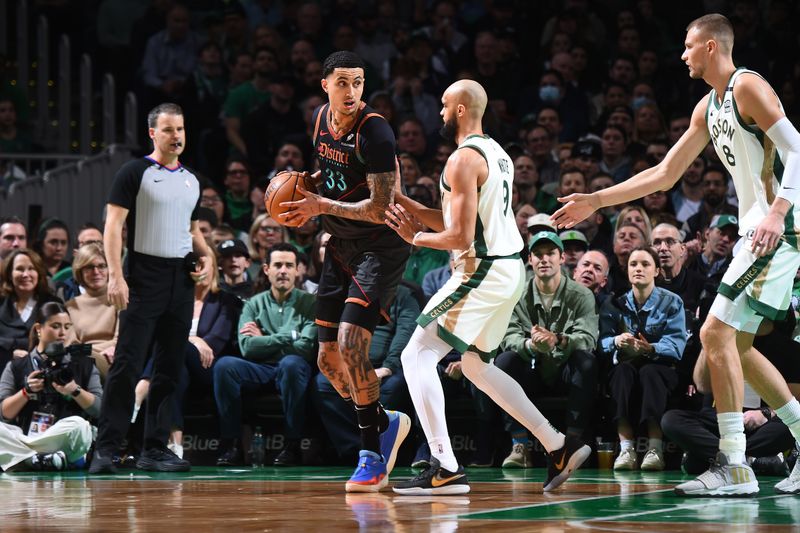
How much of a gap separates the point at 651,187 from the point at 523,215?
4.06m

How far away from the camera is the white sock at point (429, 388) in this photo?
6316 millimetres

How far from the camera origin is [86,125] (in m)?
13.2

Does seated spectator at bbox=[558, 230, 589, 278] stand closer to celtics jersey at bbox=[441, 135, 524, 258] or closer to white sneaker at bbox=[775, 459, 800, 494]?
celtics jersey at bbox=[441, 135, 524, 258]

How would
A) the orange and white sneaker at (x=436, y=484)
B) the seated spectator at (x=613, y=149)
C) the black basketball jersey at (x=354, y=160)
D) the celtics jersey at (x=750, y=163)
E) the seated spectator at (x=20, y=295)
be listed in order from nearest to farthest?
the celtics jersey at (x=750, y=163), the orange and white sneaker at (x=436, y=484), the black basketball jersey at (x=354, y=160), the seated spectator at (x=20, y=295), the seated spectator at (x=613, y=149)

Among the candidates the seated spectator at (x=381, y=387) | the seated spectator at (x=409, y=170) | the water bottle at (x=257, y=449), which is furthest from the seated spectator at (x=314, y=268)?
the seated spectator at (x=409, y=170)

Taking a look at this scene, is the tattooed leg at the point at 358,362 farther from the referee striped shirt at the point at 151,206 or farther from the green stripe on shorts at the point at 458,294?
the referee striped shirt at the point at 151,206

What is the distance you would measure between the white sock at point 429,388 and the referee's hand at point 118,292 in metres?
2.25

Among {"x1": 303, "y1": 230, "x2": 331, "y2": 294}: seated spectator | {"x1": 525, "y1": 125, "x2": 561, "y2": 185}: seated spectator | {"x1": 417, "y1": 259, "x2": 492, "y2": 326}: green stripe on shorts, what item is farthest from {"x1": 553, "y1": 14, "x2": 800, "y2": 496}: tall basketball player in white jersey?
{"x1": 525, "y1": 125, "x2": 561, "y2": 185}: seated spectator

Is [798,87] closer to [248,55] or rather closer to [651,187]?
[248,55]

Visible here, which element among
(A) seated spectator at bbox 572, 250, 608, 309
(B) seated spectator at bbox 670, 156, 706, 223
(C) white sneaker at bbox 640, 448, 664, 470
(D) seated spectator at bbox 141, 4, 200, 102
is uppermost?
(D) seated spectator at bbox 141, 4, 200, 102

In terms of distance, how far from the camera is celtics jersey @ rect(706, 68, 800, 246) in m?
5.95

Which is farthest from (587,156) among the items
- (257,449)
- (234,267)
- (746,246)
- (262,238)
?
(746,246)

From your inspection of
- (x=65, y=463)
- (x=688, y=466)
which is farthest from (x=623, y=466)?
(x=65, y=463)

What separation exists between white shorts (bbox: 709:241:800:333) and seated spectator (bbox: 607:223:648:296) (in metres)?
3.69
